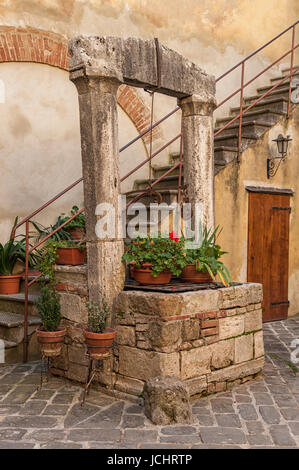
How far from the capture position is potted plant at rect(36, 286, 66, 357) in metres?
4.41

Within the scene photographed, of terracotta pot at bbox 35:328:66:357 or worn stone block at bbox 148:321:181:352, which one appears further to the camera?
terracotta pot at bbox 35:328:66:357

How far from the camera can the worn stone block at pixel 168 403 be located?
3639mm

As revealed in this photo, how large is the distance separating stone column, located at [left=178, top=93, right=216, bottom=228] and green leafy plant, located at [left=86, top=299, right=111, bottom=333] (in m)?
1.61

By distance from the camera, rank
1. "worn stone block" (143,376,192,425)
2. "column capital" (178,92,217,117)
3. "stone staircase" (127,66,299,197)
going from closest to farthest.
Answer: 1. "worn stone block" (143,376,192,425)
2. "column capital" (178,92,217,117)
3. "stone staircase" (127,66,299,197)

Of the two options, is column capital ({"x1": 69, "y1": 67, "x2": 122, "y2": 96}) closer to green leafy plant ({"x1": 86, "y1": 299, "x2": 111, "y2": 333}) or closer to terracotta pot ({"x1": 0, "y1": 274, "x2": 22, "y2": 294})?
green leafy plant ({"x1": 86, "y1": 299, "x2": 111, "y2": 333})

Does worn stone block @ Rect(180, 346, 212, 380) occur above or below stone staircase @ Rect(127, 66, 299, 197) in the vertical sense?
below

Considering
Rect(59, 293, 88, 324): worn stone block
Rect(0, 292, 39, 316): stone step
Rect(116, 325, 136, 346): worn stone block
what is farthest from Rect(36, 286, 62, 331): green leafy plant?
Rect(0, 292, 39, 316): stone step

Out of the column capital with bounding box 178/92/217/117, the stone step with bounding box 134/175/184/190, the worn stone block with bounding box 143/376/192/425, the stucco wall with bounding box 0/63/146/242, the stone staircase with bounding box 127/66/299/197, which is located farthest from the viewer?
the stone staircase with bounding box 127/66/299/197

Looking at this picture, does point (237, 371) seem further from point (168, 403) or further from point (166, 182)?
point (166, 182)

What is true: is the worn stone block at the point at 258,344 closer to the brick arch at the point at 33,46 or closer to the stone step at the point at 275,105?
the stone step at the point at 275,105

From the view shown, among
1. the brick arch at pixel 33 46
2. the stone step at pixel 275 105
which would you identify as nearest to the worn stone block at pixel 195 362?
the brick arch at pixel 33 46

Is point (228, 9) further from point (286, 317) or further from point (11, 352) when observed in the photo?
point (11, 352)

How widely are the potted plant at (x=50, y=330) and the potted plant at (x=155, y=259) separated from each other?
0.81 metres

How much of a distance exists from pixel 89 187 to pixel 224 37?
5687mm
